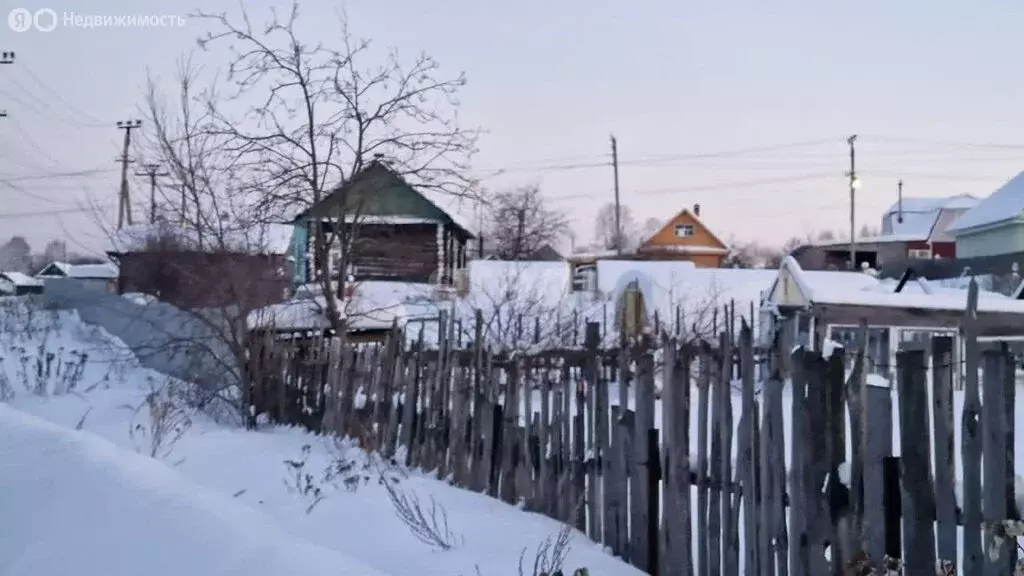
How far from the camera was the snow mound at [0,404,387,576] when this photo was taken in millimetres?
3375

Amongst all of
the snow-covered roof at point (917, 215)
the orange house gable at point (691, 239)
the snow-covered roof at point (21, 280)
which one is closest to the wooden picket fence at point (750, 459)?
the orange house gable at point (691, 239)

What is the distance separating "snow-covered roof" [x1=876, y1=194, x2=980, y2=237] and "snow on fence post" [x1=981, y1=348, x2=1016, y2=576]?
5548cm

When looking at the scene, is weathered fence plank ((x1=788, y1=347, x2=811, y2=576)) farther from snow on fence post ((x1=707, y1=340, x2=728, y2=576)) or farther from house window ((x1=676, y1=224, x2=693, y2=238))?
house window ((x1=676, y1=224, x2=693, y2=238))

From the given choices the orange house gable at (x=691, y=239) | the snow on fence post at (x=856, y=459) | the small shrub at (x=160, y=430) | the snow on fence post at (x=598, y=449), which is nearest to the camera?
the snow on fence post at (x=856, y=459)

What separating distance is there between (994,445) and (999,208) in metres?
33.1

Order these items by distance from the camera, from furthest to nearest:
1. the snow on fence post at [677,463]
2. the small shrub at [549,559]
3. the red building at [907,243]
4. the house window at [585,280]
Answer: the red building at [907,243], the house window at [585,280], the snow on fence post at [677,463], the small shrub at [549,559]

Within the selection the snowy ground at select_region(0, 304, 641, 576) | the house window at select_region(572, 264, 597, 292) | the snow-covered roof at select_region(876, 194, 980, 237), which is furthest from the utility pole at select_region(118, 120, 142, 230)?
the snow-covered roof at select_region(876, 194, 980, 237)

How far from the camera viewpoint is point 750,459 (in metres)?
4.25

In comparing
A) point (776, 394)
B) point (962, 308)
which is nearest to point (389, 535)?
point (776, 394)

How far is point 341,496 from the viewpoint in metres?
6.27

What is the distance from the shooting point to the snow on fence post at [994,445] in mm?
3381

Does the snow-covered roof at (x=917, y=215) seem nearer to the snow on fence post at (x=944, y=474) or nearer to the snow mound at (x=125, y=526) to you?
the snow on fence post at (x=944, y=474)

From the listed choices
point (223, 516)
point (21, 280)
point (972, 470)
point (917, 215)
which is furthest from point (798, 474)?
point (21, 280)

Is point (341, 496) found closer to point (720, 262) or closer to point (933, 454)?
point (933, 454)
